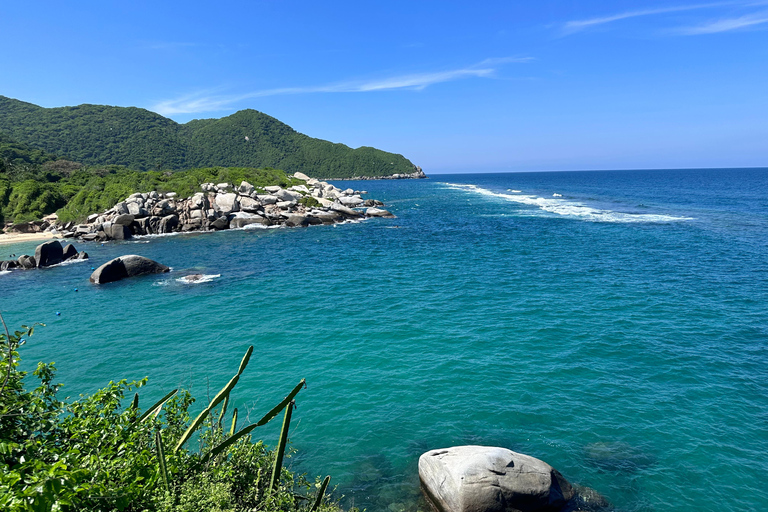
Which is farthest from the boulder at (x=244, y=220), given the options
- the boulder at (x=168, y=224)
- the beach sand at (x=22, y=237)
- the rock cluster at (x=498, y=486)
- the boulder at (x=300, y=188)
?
the rock cluster at (x=498, y=486)

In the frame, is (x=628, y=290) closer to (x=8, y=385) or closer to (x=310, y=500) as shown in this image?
(x=310, y=500)

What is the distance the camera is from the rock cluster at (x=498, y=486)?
11617 mm

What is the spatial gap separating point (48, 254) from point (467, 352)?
1877 inches

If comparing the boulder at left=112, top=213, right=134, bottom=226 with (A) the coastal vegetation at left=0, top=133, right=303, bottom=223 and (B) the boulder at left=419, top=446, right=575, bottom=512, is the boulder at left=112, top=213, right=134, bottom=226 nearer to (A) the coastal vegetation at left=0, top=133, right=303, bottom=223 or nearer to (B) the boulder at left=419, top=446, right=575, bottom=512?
(A) the coastal vegetation at left=0, top=133, right=303, bottom=223

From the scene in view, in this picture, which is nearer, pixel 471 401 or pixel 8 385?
pixel 8 385

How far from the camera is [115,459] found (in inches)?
290

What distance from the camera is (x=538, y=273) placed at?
37000 millimetres

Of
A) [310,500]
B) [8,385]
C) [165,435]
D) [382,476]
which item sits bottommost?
[382,476]

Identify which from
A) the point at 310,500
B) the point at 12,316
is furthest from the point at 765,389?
the point at 12,316

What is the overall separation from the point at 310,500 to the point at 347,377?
9.34 metres

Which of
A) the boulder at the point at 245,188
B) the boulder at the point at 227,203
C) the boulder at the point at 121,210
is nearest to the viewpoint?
the boulder at the point at 121,210

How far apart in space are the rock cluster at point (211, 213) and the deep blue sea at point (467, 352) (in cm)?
2117

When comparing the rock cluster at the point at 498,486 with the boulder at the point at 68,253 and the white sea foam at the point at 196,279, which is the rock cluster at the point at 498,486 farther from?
the boulder at the point at 68,253

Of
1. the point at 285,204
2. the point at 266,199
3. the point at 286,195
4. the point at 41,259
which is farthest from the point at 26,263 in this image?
the point at 286,195
